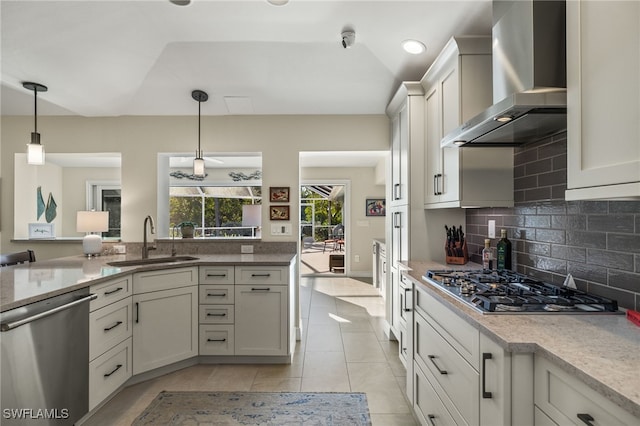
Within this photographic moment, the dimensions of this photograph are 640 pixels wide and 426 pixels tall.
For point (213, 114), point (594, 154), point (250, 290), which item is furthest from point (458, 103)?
point (213, 114)

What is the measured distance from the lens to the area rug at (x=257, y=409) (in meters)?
2.01

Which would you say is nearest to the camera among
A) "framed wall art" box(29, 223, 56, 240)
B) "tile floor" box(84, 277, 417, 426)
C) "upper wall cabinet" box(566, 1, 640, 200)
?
"upper wall cabinet" box(566, 1, 640, 200)

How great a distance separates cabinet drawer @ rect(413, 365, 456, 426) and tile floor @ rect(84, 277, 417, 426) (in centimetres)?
25

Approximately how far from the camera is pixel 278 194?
3350mm

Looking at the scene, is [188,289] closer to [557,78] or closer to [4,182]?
[4,182]

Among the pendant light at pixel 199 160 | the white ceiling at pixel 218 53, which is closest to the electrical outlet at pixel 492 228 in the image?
the white ceiling at pixel 218 53

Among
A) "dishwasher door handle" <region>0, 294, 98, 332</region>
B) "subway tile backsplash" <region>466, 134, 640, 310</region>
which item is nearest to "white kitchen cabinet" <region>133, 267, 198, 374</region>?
"dishwasher door handle" <region>0, 294, 98, 332</region>

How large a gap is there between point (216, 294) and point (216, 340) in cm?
39

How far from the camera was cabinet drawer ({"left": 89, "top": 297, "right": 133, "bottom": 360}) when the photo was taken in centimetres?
204

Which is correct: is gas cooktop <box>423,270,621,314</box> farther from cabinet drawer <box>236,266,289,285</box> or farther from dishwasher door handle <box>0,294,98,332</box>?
dishwasher door handle <box>0,294,98,332</box>

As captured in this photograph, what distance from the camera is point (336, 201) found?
10.5 m

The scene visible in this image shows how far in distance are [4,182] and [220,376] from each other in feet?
10.0

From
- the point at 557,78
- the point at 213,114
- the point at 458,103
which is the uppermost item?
the point at 213,114

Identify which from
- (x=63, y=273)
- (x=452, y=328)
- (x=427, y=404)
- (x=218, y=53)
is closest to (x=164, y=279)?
(x=63, y=273)
